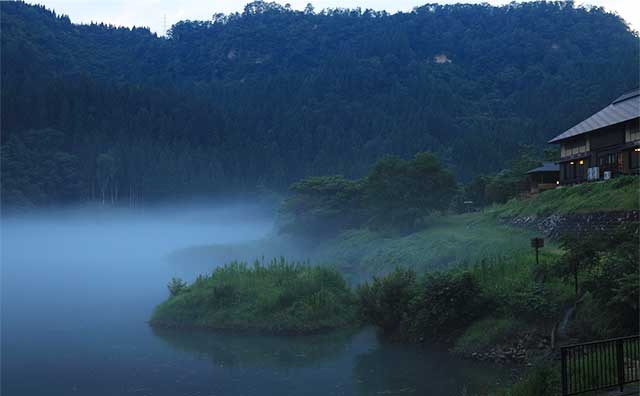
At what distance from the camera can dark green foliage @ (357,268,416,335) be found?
3097 centimetres

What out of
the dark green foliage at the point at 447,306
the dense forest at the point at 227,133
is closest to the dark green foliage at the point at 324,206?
the dark green foliage at the point at 447,306

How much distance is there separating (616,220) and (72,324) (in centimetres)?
3627

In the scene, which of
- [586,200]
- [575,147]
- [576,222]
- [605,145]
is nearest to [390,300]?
[576,222]

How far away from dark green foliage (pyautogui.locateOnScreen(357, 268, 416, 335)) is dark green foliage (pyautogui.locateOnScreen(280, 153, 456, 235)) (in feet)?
90.0

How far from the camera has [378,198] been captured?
206ft

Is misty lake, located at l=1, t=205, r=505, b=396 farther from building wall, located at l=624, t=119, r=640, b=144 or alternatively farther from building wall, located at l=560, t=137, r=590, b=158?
building wall, located at l=560, t=137, r=590, b=158

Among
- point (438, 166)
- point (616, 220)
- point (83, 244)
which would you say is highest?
point (438, 166)

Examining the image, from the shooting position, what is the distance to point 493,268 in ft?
103

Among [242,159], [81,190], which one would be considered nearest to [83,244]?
[81,190]

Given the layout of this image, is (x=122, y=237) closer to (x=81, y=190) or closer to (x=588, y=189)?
(x=81, y=190)

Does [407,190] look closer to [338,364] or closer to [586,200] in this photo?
[586,200]

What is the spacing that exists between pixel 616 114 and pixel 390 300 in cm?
3239

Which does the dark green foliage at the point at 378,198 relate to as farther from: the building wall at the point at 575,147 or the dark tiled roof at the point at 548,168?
the building wall at the point at 575,147

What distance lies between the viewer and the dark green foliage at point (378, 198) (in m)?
60.3
